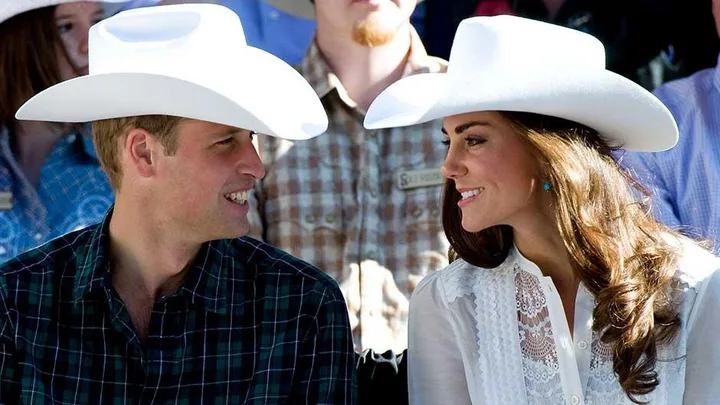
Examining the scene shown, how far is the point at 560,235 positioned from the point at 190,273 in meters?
0.92

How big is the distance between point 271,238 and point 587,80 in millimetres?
1362

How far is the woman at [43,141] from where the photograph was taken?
3992mm

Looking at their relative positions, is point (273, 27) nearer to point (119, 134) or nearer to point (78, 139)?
point (78, 139)

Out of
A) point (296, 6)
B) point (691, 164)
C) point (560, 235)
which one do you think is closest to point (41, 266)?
point (560, 235)

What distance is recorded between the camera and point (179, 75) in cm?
296

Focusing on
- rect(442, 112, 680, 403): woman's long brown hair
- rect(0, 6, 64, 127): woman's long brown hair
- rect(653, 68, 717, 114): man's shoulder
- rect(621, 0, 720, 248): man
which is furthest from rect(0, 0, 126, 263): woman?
rect(653, 68, 717, 114): man's shoulder

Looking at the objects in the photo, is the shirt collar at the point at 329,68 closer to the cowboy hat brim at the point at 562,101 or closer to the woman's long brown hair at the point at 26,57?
the woman's long brown hair at the point at 26,57

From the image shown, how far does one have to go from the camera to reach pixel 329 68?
412cm

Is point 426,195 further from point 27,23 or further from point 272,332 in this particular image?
point 27,23

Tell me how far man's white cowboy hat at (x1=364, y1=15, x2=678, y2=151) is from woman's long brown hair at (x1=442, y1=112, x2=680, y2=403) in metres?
0.07

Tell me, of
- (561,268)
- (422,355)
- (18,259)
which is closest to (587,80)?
(561,268)

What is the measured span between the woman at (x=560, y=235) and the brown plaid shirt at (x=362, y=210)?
0.65 m

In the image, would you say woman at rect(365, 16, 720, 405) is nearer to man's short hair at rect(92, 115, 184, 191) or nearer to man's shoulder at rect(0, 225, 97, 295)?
man's short hair at rect(92, 115, 184, 191)

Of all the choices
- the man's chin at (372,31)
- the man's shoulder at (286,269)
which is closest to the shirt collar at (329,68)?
the man's chin at (372,31)
